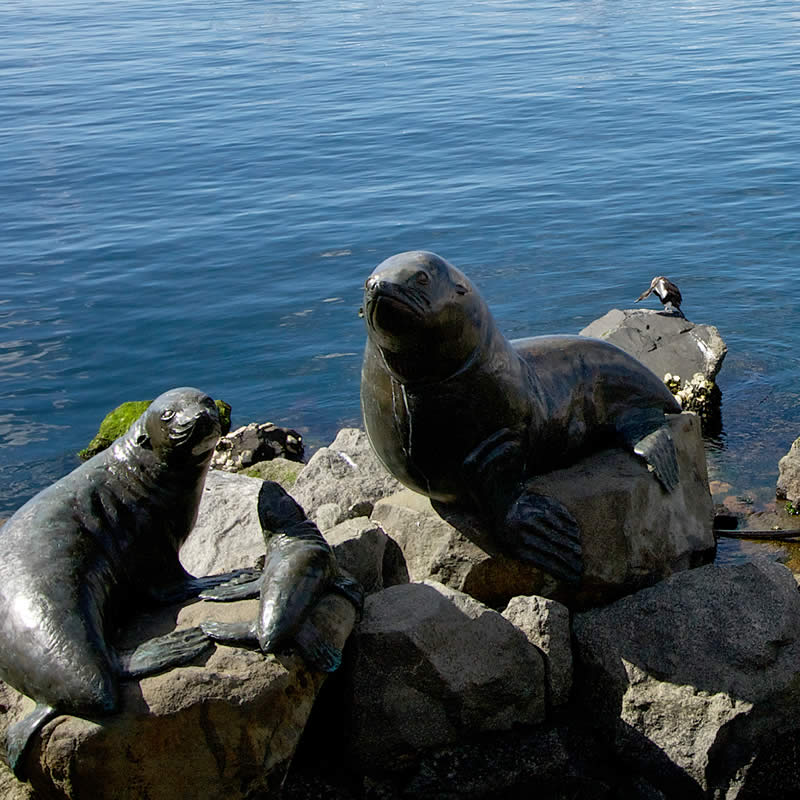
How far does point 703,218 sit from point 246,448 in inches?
345

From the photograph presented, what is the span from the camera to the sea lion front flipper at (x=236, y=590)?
5.36 m

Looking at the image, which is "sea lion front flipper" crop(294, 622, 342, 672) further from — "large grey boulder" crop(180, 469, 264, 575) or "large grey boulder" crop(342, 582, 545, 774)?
"large grey boulder" crop(180, 469, 264, 575)

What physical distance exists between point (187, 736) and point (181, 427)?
51.1 inches

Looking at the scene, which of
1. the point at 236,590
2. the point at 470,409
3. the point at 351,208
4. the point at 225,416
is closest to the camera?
the point at 236,590

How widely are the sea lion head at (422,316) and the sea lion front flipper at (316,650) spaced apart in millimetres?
1300

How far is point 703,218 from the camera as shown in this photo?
1631 cm

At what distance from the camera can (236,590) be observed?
5426 millimetres

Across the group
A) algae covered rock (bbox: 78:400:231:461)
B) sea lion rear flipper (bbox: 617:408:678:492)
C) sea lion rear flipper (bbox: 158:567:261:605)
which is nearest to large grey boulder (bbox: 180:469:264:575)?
sea lion rear flipper (bbox: 158:567:261:605)

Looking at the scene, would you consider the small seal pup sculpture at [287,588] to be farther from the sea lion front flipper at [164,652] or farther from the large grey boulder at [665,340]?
the large grey boulder at [665,340]

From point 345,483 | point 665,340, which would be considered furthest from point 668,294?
point 345,483

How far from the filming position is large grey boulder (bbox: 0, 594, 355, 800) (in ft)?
15.2

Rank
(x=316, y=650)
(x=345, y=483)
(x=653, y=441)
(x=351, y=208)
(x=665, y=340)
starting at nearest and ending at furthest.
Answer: (x=316, y=650) < (x=653, y=441) < (x=345, y=483) < (x=665, y=340) < (x=351, y=208)

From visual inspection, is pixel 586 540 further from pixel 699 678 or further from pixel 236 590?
pixel 236 590

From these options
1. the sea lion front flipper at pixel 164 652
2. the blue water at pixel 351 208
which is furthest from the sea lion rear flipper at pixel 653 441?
the blue water at pixel 351 208
